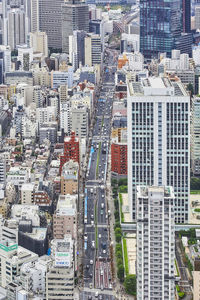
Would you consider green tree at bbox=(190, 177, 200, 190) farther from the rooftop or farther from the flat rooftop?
the rooftop

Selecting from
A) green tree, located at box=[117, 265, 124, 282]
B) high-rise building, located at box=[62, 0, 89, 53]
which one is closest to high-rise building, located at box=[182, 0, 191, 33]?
high-rise building, located at box=[62, 0, 89, 53]

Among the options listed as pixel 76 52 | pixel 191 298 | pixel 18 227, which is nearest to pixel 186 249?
pixel 191 298

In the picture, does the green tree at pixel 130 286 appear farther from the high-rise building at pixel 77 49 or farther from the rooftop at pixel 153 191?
the high-rise building at pixel 77 49

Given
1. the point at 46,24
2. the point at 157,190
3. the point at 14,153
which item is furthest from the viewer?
the point at 46,24

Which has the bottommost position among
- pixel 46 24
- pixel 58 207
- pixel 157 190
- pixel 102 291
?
pixel 102 291

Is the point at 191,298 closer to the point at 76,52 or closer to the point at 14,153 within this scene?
the point at 14,153

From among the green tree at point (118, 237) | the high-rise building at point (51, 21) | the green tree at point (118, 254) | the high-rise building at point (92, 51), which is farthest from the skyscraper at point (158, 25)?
the green tree at point (118, 254)
